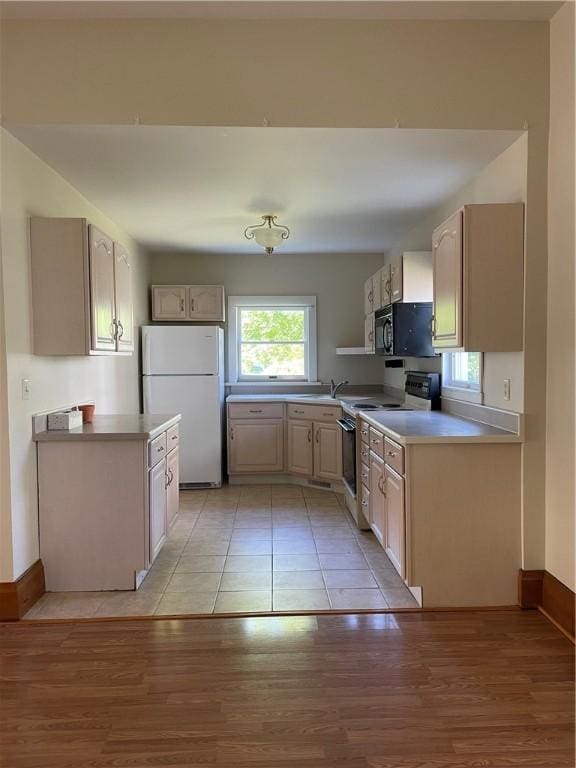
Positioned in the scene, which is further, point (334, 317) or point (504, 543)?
point (334, 317)

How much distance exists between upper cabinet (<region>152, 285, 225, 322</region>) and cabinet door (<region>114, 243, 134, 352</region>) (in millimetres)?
1632

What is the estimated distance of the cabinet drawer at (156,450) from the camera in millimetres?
2910

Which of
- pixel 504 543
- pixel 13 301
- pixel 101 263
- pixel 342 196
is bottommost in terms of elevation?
pixel 504 543

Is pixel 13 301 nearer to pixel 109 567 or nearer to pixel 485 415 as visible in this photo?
pixel 109 567

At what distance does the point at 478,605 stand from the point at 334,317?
3.59 m

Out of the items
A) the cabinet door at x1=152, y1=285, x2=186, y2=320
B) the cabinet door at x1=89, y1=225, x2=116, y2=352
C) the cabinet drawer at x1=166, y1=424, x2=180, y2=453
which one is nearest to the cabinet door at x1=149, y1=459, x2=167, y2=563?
the cabinet drawer at x1=166, y1=424, x2=180, y2=453

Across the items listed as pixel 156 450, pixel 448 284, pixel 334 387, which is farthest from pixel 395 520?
pixel 334 387

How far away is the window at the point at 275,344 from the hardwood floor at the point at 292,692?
341 centimetres

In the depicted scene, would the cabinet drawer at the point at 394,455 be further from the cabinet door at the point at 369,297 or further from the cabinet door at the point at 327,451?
the cabinet door at the point at 369,297

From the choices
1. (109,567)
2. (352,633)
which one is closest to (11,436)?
(109,567)

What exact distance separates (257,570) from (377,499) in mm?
853

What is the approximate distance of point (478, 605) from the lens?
2.62 meters

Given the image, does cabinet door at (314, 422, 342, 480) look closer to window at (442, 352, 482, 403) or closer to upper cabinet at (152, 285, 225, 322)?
window at (442, 352, 482, 403)

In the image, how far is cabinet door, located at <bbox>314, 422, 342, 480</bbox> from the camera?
15.4 ft
